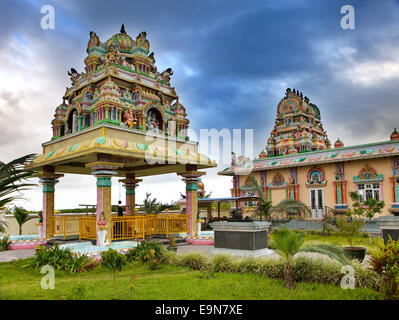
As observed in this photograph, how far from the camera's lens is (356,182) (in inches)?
867

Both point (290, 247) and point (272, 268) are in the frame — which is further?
point (272, 268)

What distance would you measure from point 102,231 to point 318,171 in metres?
17.6

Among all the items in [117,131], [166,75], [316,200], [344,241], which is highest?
[166,75]

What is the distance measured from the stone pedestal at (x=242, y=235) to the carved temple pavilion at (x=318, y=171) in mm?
12425

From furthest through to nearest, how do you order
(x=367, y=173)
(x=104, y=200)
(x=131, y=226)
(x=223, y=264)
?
(x=367, y=173) → (x=131, y=226) → (x=104, y=200) → (x=223, y=264)

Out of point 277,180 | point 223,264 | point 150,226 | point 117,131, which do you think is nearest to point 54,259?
point 223,264

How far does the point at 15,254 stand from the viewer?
39.6ft

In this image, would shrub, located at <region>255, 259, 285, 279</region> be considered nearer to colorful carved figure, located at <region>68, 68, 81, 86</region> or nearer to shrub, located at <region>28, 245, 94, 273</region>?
shrub, located at <region>28, 245, 94, 273</region>

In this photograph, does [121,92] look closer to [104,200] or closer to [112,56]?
[112,56]

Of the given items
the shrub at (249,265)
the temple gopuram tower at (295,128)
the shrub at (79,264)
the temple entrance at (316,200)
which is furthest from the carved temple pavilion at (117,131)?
the temple gopuram tower at (295,128)

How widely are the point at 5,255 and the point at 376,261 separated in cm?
1167

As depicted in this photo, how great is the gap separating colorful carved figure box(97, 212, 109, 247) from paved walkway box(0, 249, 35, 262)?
2624mm

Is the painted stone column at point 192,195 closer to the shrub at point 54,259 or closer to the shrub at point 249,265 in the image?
the shrub at point 54,259
